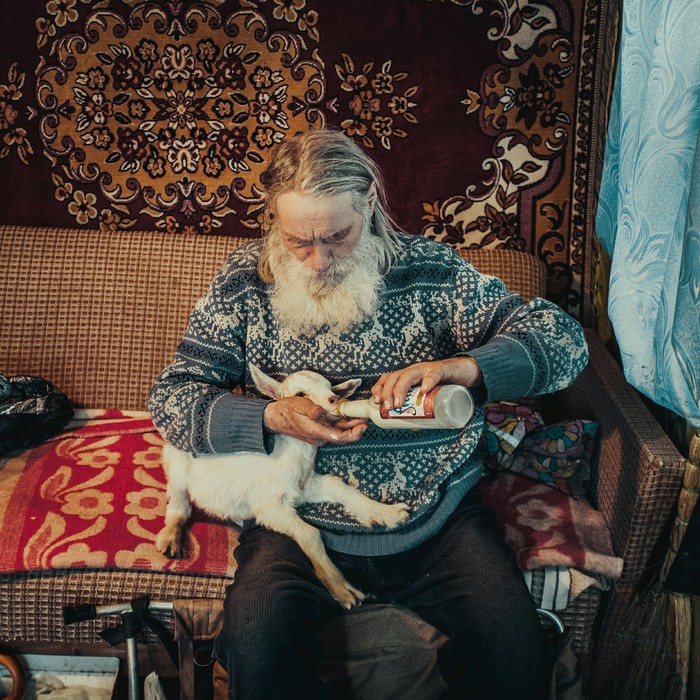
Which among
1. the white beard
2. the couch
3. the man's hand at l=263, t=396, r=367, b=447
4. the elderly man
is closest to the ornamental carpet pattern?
A: the couch

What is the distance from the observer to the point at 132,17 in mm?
2443

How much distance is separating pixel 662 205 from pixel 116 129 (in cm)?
174

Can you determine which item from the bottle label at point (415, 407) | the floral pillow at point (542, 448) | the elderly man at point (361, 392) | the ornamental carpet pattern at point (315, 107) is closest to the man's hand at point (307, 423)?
the elderly man at point (361, 392)

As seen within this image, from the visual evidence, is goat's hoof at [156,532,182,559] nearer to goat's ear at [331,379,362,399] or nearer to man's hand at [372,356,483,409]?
goat's ear at [331,379,362,399]

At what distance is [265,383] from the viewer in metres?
1.73

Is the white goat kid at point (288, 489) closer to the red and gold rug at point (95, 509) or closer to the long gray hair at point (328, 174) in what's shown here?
the red and gold rug at point (95, 509)

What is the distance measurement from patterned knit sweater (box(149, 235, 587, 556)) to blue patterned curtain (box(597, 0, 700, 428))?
231 millimetres

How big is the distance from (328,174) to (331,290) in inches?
9.7

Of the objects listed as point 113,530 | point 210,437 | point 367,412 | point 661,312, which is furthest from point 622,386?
point 113,530

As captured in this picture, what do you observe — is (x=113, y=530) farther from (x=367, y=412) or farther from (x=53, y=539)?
(x=367, y=412)

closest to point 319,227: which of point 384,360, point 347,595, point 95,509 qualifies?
point 384,360

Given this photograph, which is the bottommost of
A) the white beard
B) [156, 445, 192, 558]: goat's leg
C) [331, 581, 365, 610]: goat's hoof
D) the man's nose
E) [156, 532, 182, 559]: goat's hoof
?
[331, 581, 365, 610]: goat's hoof

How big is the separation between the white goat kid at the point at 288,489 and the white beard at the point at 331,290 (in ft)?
0.45

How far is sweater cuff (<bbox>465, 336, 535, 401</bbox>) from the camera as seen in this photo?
1.61m
